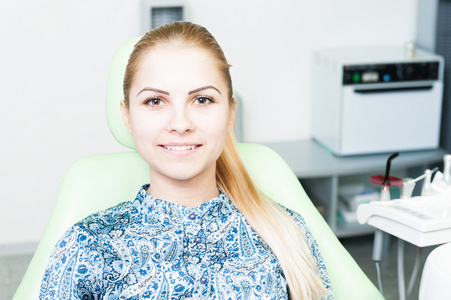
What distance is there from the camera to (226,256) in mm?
1263

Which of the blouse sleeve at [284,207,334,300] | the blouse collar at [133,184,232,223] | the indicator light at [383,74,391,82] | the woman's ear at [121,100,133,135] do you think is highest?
the woman's ear at [121,100,133,135]

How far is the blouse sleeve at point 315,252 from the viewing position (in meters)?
1.32

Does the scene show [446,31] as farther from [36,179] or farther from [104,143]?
[36,179]

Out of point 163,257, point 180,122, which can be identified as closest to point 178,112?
point 180,122

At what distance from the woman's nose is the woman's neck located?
0.13 metres

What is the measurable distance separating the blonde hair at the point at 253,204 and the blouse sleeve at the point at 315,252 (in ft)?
0.07

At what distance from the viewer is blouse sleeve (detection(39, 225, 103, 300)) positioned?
3.68ft

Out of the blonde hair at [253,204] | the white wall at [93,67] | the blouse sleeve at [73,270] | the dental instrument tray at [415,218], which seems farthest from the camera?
the white wall at [93,67]

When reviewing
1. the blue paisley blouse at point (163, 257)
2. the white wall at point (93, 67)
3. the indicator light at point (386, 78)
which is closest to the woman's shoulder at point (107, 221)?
the blue paisley blouse at point (163, 257)

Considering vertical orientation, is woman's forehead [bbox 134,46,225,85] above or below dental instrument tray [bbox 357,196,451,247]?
above

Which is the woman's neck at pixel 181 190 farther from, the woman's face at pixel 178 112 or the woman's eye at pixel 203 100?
the woman's eye at pixel 203 100

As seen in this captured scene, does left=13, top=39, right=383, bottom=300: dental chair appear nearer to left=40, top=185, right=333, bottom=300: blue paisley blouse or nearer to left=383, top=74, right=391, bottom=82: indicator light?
left=40, top=185, right=333, bottom=300: blue paisley blouse

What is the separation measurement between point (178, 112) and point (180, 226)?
0.74ft

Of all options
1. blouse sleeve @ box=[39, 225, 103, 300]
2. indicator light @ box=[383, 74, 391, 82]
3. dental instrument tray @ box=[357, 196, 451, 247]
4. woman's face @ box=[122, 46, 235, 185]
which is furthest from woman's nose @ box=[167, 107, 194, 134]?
indicator light @ box=[383, 74, 391, 82]
